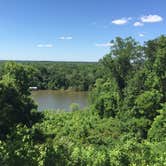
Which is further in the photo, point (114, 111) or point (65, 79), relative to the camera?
point (65, 79)

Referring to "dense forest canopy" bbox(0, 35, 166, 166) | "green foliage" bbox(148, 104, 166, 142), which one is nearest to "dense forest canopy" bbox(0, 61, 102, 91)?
"dense forest canopy" bbox(0, 35, 166, 166)

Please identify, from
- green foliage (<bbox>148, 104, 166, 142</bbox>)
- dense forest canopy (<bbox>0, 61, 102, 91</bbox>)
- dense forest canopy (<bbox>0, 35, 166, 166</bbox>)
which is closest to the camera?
dense forest canopy (<bbox>0, 35, 166, 166</bbox>)

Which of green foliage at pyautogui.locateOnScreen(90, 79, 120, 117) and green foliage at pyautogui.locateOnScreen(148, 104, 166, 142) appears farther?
green foliage at pyautogui.locateOnScreen(90, 79, 120, 117)

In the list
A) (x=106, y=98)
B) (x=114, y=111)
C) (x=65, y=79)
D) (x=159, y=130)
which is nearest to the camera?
(x=159, y=130)

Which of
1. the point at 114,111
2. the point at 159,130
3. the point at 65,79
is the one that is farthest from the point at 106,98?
the point at 65,79

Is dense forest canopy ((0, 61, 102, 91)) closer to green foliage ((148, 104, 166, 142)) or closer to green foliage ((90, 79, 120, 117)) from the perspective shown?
green foliage ((90, 79, 120, 117))

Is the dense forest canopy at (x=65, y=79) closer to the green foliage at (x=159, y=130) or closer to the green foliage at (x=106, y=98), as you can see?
the green foliage at (x=106, y=98)

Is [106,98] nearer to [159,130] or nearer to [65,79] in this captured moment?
[159,130]

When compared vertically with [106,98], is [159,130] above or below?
below

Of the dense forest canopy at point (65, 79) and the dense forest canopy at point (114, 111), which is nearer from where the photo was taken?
the dense forest canopy at point (114, 111)

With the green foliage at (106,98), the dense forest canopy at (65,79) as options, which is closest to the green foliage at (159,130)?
the green foliage at (106,98)

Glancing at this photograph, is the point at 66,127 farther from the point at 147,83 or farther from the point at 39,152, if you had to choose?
the point at 39,152

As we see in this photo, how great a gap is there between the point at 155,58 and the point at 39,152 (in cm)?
2129

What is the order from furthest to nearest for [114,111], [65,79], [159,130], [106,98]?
[65,79], [106,98], [114,111], [159,130]
